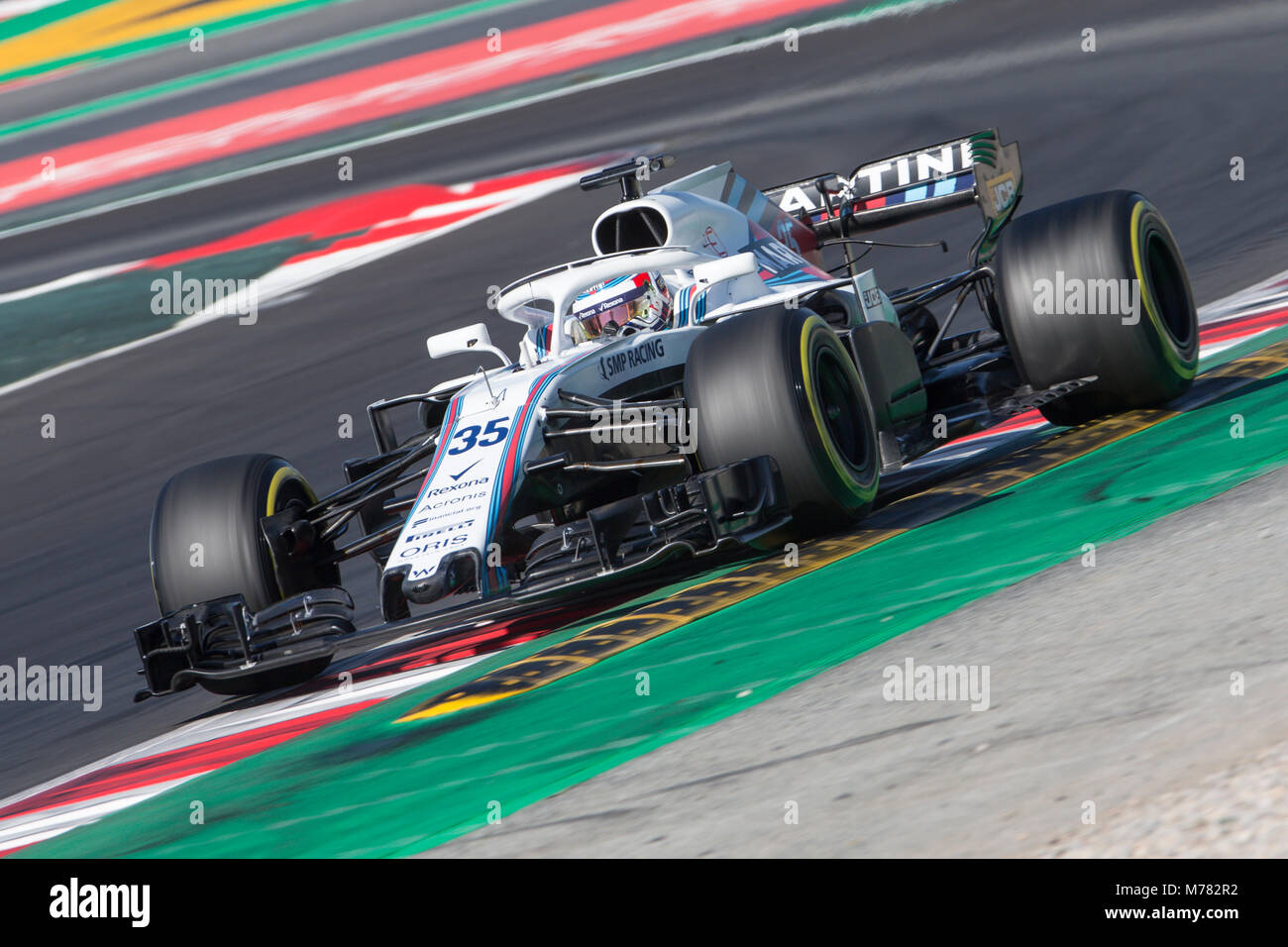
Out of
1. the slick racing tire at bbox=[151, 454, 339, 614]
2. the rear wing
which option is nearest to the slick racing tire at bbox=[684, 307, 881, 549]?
→ the slick racing tire at bbox=[151, 454, 339, 614]

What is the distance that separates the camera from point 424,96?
30.5m

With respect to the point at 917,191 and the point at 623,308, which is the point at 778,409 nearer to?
the point at 623,308

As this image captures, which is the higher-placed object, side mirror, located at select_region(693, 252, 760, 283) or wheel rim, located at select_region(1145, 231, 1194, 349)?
side mirror, located at select_region(693, 252, 760, 283)

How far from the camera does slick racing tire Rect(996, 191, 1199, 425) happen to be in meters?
7.59

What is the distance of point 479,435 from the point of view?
22.4 ft

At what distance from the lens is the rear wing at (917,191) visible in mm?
9555

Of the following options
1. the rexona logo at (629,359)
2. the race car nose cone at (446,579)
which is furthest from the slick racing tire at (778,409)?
the race car nose cone at (446,579)

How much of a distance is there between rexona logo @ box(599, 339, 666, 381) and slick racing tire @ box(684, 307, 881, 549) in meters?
0.65

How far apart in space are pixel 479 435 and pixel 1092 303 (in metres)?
2.99

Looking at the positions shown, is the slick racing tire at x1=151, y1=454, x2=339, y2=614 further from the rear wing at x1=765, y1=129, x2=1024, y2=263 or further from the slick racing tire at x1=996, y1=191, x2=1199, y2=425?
the rear wing at x1=765, y1=129, x2=1024, y2=263
